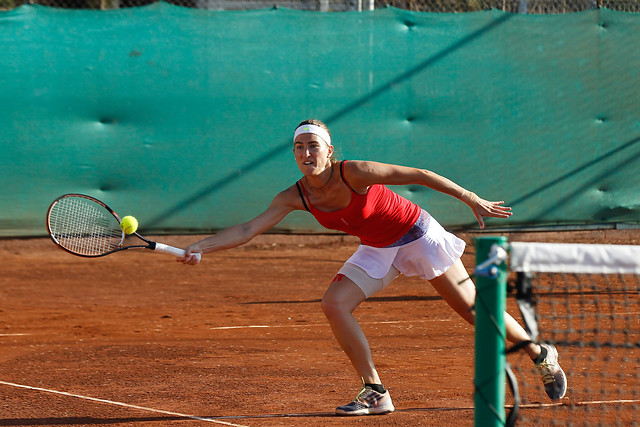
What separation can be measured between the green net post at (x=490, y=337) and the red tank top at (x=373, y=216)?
1.67m

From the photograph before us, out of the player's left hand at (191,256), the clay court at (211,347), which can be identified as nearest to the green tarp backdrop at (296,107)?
the clay court at (211,347)

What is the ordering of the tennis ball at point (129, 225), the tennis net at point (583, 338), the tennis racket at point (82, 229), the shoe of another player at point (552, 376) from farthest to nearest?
the tennis racket at point (82, 229) < the tennis ball at point (129, 225) < the shoe of another player at point (552, 376) < the tennis net at point (583, 338)

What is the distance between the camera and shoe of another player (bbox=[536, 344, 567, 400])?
403 cm

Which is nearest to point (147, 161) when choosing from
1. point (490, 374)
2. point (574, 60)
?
point (574, 60)

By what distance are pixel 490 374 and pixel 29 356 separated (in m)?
3.76

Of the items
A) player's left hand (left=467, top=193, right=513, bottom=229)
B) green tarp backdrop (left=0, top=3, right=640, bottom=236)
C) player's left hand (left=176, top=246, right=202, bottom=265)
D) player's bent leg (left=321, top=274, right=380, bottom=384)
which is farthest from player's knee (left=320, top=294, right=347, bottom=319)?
green tarp backdrop (left=0, top=3, right=640, bottom=236)

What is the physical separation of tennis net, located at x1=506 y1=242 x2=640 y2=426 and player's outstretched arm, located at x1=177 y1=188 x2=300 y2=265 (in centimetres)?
138

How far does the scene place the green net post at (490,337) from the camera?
7.97 feet

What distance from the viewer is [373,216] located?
413cm

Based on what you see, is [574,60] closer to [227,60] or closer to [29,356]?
[227,60]

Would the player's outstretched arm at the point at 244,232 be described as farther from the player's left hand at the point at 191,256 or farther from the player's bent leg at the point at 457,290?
the player's bent leg at the point at 457,290

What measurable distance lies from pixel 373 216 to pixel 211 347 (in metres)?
1.93

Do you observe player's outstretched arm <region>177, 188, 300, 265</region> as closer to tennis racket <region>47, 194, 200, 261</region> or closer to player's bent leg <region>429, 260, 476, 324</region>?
player's bent leg <region>429, 260, 476, 324</region>

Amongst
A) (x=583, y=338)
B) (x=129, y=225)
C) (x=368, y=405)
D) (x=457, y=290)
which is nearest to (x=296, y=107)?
(x=583, y=338)
